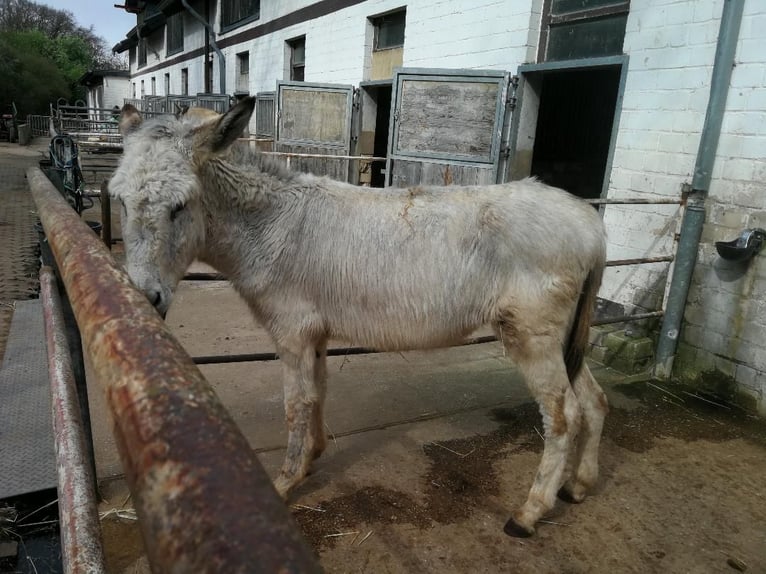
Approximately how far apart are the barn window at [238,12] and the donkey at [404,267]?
12369 millimetres

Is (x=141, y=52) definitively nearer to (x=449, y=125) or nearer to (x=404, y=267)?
(x=449, y=125)

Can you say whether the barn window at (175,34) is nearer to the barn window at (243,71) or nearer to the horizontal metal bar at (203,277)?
the barn window at (243,71)

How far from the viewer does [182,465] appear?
433 mm

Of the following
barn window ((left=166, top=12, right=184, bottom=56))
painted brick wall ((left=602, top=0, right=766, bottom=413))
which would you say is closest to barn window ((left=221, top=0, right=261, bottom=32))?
barn window ((left=166, top=12, right=184, bottom=56))

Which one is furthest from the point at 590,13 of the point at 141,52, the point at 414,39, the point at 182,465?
the point at 141,52

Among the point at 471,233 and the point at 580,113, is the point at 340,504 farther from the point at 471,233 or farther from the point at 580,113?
the point at 580,113

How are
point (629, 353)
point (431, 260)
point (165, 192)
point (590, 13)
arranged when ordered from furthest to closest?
1. point (590, 13)
2. point (629, 353)
3. point (431, 260)
4. point (165, 192)

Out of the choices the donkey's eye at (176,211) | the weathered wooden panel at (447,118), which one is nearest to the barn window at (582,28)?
the weathered wooden panel at (447,118)

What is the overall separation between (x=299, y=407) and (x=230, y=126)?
1.49 m

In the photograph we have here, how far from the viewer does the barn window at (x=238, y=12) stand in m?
13.6

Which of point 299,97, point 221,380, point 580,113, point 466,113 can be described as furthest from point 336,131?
point 221,380

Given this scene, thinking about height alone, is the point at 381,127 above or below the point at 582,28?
below

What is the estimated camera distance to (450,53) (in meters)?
7.15

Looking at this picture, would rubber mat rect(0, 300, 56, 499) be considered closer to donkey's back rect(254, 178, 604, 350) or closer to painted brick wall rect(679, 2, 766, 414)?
donkey's back rect(254, 178, 604, 350)
